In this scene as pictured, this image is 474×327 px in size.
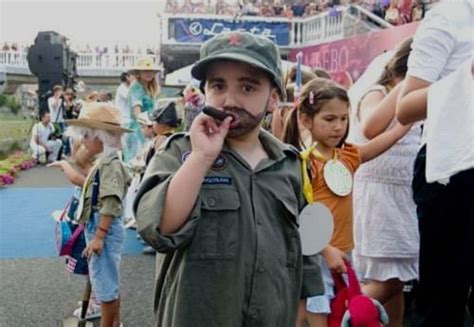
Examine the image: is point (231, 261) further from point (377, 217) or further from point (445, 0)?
point (377, 217)

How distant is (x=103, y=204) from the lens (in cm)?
321

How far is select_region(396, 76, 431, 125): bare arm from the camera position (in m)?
1.85

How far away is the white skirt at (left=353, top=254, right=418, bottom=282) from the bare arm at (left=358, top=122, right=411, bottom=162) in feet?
1.86

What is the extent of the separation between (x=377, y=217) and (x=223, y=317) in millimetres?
1465

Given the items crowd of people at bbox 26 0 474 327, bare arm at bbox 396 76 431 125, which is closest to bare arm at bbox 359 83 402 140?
crowd of people at bbox 26 0 474 327

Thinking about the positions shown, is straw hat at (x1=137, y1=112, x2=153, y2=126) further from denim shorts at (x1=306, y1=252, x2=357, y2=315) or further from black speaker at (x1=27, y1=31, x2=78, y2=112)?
black speaker at (x1=27, y1=31, x2=78, y2=112)

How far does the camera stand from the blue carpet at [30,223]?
18.9 feet

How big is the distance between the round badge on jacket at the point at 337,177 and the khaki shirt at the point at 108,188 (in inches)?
46.5

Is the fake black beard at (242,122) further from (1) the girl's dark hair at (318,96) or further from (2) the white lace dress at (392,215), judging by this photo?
(2) the white lace dress at (392,215)

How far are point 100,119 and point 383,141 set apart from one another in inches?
63.4

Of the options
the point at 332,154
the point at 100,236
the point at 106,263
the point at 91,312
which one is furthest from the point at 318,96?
the point at 91,312

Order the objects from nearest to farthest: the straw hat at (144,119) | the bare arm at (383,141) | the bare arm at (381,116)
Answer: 1. the bare arm at (381,116)
2. the bare arm at (383,141)
3. the straw hat at (144,119)

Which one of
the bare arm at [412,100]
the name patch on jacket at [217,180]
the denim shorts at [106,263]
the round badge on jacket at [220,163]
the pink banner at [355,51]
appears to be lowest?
the denim shorts at [106,263]

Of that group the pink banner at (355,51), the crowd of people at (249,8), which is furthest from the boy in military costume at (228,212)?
the crowd of people at (249,8)
